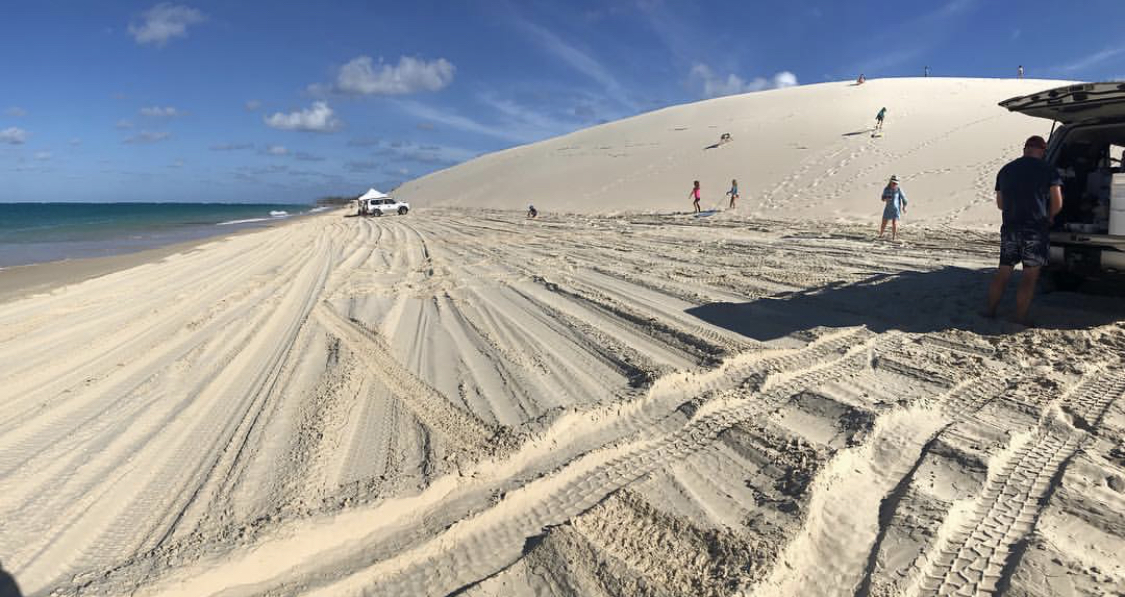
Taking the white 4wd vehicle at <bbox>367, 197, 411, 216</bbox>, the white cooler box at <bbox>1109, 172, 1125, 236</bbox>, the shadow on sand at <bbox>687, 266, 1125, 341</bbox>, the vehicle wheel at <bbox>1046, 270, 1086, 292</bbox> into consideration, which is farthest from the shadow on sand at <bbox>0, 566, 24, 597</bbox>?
the white 4wd vehicle at <bbox>367, 197, 411, 216</bbox>

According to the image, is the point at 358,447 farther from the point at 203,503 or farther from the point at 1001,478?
the point at 1001,478

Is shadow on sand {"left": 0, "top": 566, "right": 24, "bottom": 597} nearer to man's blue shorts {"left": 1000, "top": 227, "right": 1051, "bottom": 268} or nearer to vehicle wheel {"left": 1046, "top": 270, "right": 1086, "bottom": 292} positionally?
man's blue shorts {"left": 1000, "top": 227, "right": 1051, "bottom": 268}

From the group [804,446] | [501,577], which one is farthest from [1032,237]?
[501,577]

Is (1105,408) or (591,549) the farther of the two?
(1105,408)

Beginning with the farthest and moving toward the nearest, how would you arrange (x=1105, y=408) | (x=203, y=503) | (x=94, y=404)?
(x=94, y=404) < (x=1105, y=408) < (x=203, y=503)

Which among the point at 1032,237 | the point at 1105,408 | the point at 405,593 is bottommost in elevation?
the point at 405,593

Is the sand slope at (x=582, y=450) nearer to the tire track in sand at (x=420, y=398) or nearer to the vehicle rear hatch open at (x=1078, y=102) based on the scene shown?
the tire track in sand at (x=420, y=398)

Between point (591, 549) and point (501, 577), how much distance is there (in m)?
0.37

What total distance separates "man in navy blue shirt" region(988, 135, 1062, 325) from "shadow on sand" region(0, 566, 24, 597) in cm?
661

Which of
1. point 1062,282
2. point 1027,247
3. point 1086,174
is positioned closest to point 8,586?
point 1027,247

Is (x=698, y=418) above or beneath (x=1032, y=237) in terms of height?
beneath

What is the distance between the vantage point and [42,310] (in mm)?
7344

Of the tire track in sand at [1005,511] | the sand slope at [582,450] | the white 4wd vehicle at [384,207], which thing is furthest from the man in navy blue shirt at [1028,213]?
the white 4wd vehicle at [384,207]

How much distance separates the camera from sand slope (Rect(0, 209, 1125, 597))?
204 cm
